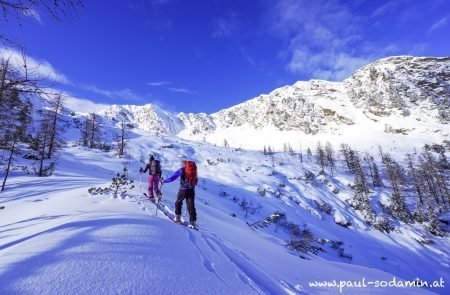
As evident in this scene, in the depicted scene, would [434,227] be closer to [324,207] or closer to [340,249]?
[324,207]

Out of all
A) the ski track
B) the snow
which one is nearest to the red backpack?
the snow

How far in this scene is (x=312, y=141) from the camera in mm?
134500

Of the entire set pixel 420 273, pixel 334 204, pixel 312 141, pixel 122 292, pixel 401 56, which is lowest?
pixel 420 273

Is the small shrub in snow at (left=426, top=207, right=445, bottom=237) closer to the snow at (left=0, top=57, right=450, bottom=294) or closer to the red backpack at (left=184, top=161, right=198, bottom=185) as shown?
the snow at (left=0, top=57, right=450, bottom=294)

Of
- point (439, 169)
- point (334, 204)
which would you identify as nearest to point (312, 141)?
point (439, 169)

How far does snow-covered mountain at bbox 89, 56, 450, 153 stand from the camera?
114938 millimetres

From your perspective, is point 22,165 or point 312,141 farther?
point 312,141

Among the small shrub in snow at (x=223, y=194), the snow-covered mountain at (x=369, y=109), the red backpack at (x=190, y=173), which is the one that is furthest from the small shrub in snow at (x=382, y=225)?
the snow-covered mountain at (x=369, y=109)

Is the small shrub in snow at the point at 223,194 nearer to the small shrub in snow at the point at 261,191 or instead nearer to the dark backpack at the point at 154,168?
the small shrub in snow at the point at 261,191

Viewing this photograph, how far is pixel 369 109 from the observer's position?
13438 centimetres

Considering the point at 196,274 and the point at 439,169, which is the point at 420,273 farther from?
the point at 439,169

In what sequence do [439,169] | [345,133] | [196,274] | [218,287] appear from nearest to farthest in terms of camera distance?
[218,287] → [196,274] → [439,169] → [345,133]

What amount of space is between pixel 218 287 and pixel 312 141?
141 m

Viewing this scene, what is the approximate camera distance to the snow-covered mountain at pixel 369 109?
377 ft
